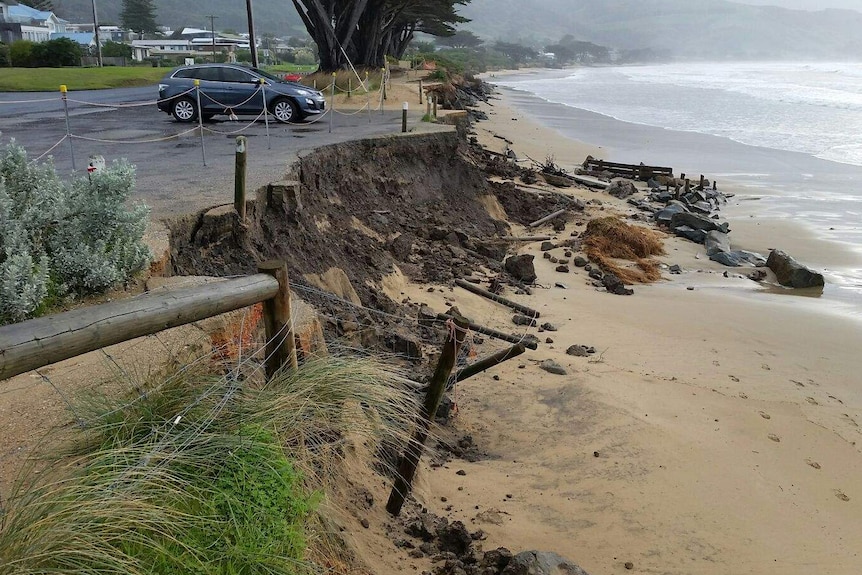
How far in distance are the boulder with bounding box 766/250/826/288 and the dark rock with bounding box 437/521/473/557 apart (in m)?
10.4

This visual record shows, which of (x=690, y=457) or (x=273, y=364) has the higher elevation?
(x=273, y=364)

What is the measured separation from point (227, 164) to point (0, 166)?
6605 mm

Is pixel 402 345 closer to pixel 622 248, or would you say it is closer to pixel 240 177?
pixel 240 177

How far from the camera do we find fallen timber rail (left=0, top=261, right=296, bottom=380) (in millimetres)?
2865

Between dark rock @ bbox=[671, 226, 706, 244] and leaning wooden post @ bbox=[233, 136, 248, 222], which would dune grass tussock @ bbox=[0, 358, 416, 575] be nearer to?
leaning wooden post @ bbox=[233, 136, 248, 222]

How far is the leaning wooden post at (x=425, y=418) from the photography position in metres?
5.23


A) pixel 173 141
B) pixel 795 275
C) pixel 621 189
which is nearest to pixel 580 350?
pixel 795 275

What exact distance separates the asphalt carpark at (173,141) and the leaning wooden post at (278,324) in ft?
11.0

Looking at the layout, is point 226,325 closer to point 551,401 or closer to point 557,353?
point 551,401

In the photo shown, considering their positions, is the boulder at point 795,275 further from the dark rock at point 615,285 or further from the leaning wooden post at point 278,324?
the leaning wooden post at point 278,324

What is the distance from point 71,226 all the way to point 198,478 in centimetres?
358

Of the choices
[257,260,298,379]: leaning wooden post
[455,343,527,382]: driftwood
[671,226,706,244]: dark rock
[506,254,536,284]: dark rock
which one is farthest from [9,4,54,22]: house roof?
[257,260,298,379]: leaning wooden post

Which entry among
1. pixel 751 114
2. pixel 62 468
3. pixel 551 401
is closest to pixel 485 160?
pixel 551 401

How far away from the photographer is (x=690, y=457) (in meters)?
7.00
